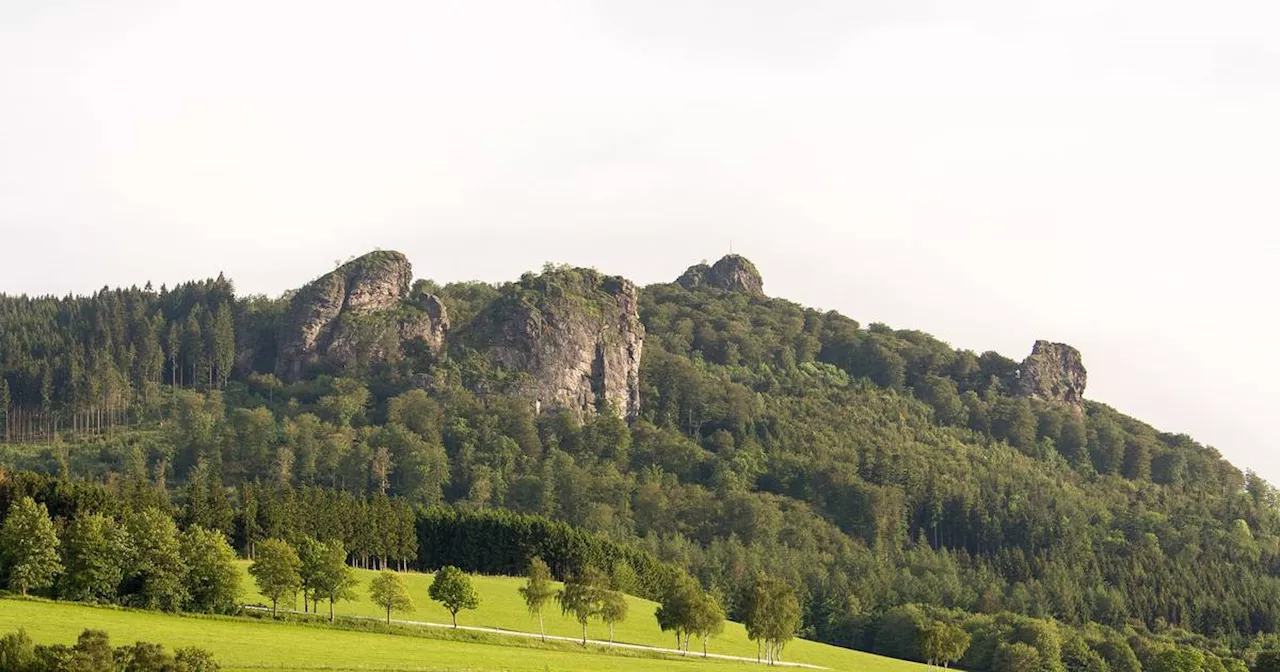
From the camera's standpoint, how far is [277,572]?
10494 centimetres

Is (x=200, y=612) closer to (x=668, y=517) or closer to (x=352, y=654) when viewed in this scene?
(x=352, y=654)

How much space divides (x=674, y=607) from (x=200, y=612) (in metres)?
A: 39.7

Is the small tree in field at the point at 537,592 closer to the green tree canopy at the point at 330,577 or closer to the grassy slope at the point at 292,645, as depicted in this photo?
the grassy slope at the point at 292,645

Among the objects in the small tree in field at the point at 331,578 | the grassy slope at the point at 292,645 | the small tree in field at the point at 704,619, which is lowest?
the grassy slope at the point at 292,645

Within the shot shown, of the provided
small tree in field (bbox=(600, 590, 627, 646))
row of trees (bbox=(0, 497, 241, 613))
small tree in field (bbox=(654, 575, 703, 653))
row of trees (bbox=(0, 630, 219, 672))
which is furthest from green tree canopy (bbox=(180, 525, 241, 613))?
small tree in field (bbox=(654, 575, 703, 653))

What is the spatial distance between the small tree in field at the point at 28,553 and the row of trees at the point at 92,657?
29.8 meters

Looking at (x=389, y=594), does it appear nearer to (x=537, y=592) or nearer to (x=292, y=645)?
(x=537, y=592)

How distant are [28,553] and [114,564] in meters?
6.01

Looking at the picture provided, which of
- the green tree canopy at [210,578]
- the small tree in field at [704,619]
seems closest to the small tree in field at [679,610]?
the small tree in field at [704,619]

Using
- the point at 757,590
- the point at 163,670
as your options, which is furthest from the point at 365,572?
the point at 163,670

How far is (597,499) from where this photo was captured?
199250mm

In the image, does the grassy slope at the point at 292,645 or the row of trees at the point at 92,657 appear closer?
the row of trees at the point at 92,657

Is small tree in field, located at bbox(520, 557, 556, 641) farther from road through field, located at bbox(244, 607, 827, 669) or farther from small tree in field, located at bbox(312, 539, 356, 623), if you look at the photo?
small tree in field, located at bbox(312, 539, 356, 623)

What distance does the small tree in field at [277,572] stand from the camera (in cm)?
10462
